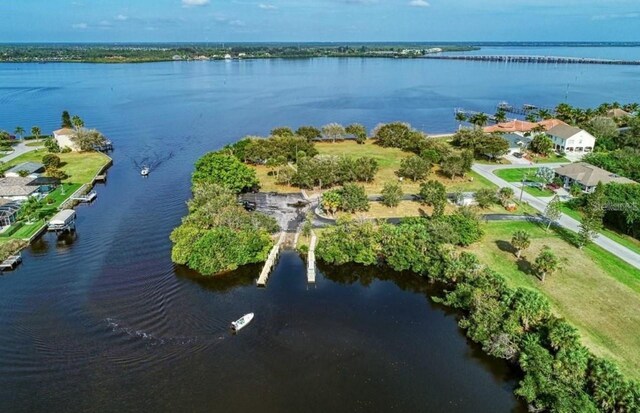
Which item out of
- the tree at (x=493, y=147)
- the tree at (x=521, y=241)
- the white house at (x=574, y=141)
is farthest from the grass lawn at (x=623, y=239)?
the white house at (x=574, y=141)

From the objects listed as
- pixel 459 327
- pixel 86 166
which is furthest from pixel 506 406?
pixel 86 166

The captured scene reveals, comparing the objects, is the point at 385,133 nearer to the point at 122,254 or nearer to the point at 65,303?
the point at 122,254

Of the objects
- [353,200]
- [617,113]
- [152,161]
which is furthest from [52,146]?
[617,113]

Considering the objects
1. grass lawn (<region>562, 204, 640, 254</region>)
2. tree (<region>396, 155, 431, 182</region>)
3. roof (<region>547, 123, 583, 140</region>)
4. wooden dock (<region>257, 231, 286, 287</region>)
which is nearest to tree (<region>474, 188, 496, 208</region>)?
grass lawn (<region>562, 204, 640, 254</region>)

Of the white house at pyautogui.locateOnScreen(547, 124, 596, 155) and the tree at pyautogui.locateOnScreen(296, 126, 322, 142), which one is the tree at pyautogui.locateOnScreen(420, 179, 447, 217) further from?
the white house at pyautogui.locateOnScreen(547, 124, 596, 155)

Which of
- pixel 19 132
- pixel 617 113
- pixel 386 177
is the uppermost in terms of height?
pixel 617 113

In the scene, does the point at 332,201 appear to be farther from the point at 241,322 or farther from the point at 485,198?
the point at 241,322

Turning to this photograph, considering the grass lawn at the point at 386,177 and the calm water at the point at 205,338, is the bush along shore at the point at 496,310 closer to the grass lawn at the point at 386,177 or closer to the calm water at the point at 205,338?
the calm water at the point at 205,338
